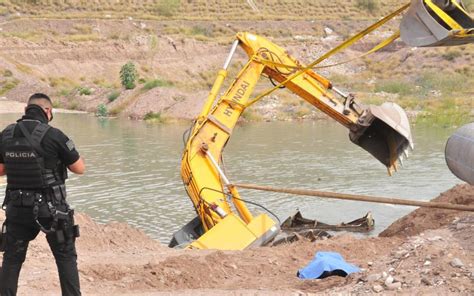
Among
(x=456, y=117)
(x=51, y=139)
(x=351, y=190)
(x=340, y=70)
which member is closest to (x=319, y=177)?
(x=351, y=190)

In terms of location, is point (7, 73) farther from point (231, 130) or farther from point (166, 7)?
point (231, 130)

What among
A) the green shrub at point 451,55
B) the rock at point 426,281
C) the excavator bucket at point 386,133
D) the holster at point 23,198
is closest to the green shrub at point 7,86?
the green shrub at point 451,55

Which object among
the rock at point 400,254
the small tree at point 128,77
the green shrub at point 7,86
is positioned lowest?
the small tree at point 128,77

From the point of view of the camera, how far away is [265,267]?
8.56 metres

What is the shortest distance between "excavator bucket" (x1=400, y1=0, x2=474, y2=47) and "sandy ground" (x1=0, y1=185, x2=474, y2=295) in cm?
208

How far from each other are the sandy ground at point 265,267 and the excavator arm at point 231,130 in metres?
0.73

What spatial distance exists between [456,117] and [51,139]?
27226mm

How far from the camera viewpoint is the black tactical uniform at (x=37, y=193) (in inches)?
241

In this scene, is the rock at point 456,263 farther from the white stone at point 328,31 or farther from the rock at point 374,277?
the white stone at point 328,31

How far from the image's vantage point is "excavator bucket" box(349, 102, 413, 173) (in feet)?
37.7

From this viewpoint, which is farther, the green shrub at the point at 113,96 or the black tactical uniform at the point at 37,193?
the green shrub at the point at 113,96

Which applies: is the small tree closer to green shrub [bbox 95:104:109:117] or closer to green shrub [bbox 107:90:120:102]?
green shrub [bbox 107:90:120:102]

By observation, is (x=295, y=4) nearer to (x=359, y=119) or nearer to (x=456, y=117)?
(x=456, y=117)

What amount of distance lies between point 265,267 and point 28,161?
339 centimetres
